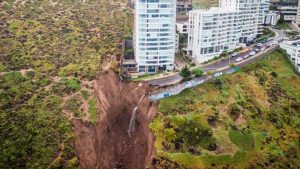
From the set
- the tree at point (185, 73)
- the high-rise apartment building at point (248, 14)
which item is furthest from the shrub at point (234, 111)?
the high-rise apartment building at point (248, 14)

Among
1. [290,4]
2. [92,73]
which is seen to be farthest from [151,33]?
[290,4]

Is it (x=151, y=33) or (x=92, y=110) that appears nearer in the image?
(x=92, y=110)

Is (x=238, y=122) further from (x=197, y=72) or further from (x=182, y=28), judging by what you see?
(x=182, y=28)

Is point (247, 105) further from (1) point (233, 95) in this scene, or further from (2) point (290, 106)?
(2) point (290, 106)

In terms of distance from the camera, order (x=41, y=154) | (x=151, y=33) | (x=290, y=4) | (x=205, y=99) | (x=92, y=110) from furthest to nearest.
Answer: (x=290, y=4), (x=151, y=33), (x=205, y=99), (x=92, y=110), (x=41, y=154)

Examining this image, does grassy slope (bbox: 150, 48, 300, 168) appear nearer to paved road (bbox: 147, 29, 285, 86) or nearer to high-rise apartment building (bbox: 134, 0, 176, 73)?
paved road (bbox: 147, 29, 285, 86)

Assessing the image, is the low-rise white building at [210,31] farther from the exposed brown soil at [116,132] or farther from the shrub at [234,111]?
the exposed brown soil at [116,132]
